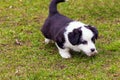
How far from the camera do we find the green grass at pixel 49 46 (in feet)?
17.1

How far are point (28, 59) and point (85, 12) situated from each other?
8.74 ft

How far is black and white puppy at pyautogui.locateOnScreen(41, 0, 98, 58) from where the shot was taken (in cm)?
524

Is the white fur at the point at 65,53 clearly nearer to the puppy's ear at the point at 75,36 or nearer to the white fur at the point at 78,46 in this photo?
the white fur at the point at 78,46

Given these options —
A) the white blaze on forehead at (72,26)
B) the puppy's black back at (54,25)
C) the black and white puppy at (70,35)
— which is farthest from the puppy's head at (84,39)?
the puppy's black back at (54,25)

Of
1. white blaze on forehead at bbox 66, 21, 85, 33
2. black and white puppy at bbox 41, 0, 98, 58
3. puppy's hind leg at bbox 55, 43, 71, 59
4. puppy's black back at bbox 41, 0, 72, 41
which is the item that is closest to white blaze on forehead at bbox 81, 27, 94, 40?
black and white puppy at bbox 41, 0, 98, 58

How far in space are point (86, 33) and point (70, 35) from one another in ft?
0.80

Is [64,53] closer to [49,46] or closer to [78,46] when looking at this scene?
[78,46]

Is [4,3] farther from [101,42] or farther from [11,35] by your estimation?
[101,42]

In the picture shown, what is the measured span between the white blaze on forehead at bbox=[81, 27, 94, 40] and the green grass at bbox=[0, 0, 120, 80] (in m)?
0.46

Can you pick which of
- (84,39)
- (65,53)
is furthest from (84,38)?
(65,53)

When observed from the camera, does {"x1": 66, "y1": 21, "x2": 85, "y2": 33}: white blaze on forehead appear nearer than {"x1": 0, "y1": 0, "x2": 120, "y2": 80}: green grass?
No

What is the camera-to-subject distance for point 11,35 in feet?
22.2

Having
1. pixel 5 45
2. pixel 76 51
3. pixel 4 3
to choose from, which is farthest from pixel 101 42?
pixel 4 3

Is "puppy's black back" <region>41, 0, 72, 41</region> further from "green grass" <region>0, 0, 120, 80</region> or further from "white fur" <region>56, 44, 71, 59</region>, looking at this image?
"green grass" <region>0, 0, 120, 80</region>
